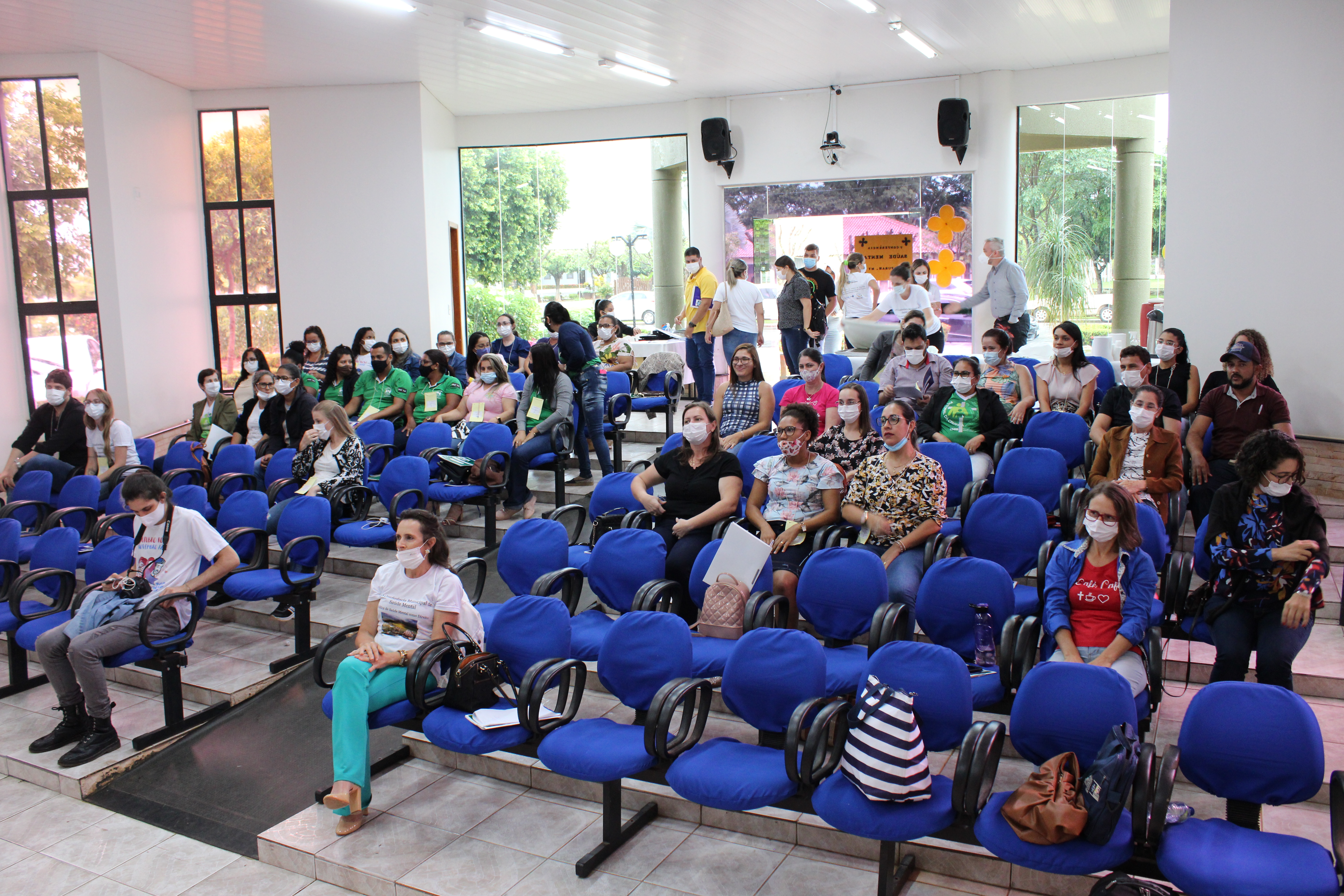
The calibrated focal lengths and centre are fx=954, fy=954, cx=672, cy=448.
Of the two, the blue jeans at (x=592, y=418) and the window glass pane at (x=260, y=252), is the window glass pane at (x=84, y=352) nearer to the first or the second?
the window glass pane at (x=260, y=252)

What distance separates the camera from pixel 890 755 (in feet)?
9.87

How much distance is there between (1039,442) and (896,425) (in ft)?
6.28

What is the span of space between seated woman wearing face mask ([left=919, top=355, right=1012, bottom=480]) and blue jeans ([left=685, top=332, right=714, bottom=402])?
153 inches

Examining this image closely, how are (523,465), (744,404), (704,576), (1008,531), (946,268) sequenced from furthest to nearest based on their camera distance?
1. (946,268)
2. (523,465)
3. (744,404)
4. (1008,531)
5. (704,576)

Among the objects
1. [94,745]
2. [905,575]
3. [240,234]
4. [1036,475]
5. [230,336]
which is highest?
[240,234]

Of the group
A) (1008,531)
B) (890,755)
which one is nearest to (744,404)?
(1008,531)

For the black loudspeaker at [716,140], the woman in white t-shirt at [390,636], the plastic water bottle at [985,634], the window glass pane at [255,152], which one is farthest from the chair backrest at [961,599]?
the window glass pane at [255,152]

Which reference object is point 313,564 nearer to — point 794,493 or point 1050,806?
point 794,493

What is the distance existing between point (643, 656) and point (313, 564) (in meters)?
2.76

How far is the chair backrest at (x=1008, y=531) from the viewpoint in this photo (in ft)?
15.5

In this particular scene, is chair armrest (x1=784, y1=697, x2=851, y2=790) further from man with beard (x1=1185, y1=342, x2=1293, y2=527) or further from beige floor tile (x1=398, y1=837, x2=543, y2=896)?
man with beard (x1=1185, y1=342, x2=1293, y2=527)

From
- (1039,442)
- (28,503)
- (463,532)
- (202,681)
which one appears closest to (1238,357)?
(1039,442)

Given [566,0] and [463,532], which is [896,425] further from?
[566,0]

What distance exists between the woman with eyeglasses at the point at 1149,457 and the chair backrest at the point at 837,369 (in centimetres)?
329
